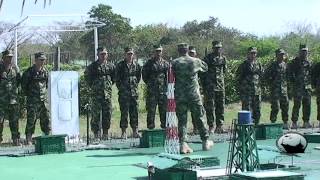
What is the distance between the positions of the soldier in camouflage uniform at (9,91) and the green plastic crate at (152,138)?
2373 mm

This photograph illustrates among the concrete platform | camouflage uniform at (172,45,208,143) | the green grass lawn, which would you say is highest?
camouflage uniform at (172,45,208,143)

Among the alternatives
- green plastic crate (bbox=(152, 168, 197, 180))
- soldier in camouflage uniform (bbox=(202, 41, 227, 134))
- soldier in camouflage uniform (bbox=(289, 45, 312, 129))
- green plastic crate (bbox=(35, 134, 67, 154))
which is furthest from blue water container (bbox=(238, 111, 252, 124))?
soldier in camouflage uniform (bbox=(289, 45, 312, 129))

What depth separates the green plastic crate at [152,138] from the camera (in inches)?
415

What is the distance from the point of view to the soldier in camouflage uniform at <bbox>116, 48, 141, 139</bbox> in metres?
11.6

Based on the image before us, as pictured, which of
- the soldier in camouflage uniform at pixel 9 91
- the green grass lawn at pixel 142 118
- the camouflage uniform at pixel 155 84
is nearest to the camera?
the soldier in camouflage uniform at pixel 9 91

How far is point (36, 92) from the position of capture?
1126 centimetres

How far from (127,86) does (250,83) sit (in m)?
2.48

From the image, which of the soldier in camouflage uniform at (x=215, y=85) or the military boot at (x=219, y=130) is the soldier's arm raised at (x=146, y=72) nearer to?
the soldier in camouflage uniform at (x=215, y=85)

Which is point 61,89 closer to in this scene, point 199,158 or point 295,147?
point 199,158

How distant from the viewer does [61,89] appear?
1104cm

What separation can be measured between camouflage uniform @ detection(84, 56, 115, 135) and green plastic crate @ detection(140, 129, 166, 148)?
127 cm

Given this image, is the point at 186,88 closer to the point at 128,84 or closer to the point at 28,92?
the point at 128,84

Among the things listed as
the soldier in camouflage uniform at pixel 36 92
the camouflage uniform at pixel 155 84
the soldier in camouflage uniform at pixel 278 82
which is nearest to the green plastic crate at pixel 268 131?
the soldier in camouflage uniform at pixel 278 82

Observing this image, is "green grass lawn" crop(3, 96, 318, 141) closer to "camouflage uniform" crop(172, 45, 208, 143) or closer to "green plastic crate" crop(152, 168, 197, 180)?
"camouflage uniform" crop(172, 45, 208, 143)
